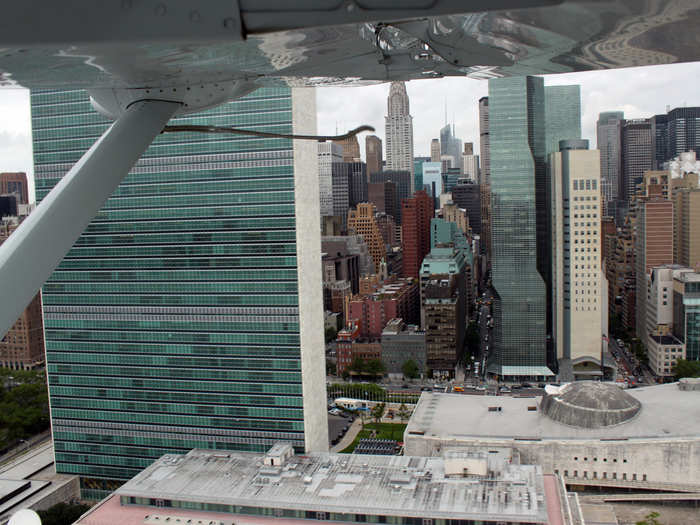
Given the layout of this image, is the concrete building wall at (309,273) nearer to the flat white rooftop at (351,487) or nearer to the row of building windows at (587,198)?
the flat white rooftop at (351,487)

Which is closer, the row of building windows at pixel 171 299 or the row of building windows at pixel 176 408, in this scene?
the row of building windows at pixel 171 299

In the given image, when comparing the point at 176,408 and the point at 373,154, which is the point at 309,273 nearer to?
the point at 176,408

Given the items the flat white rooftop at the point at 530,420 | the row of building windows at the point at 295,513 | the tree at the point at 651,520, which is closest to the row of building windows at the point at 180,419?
the flat white rooftop at the point at 530,420

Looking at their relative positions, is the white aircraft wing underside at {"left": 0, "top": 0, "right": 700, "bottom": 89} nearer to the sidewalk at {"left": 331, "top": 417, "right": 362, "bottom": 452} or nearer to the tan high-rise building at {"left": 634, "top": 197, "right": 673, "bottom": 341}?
the sidewalk at {"left": 331, "top": 417, "right": 362, "bottom": 452}

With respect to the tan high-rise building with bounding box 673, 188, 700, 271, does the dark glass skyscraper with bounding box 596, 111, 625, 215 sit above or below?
above

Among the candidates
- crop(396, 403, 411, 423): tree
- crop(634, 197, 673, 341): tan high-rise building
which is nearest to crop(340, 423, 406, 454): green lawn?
crop(396, 403, 411, 423): tree

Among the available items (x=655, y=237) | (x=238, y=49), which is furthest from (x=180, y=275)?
(x=655, y=237)
